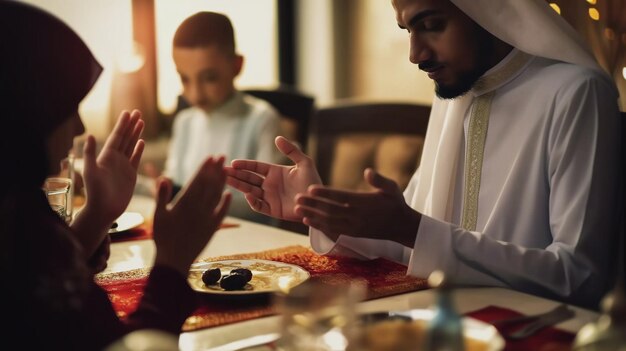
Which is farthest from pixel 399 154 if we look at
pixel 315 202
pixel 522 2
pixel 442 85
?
pixel 315 202

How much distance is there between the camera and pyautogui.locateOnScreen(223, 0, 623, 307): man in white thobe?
5.20 feet

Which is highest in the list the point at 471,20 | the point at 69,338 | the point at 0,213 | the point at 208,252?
the point at 471,20

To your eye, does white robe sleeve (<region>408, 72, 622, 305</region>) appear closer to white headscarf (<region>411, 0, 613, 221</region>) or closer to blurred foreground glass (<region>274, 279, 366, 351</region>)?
white headscarf (<region>411, 0, 613, 221</region>)

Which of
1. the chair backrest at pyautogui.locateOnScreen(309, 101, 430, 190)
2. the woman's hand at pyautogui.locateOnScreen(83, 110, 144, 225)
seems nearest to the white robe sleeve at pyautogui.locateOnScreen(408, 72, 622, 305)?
the woman's hand at pyautogui.locateOnScreen(83, 110, 144, 225)

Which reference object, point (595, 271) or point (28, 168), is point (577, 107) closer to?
point (595, 271)

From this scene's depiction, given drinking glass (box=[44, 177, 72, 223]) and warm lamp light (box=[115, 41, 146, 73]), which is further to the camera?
warm lamp light (box=[115, 41, 146, 73])

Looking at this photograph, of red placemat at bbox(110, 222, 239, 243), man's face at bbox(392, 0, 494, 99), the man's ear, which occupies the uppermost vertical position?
man's face at bbox(392, 0, 494, 99)

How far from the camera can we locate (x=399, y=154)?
9.42ft

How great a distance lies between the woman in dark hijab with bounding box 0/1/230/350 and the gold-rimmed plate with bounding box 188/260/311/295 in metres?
0.27

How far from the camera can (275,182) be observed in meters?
1.78

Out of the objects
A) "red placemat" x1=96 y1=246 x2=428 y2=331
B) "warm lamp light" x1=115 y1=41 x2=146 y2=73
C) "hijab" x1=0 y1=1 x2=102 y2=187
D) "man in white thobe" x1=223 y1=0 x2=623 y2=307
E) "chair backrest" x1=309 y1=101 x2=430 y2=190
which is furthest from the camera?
"warm lamp light" x1=115 y1=41 x2=146 y2=73

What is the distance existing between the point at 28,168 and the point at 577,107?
118 cm

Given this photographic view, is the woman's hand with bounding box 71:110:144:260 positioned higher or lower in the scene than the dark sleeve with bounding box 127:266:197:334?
higher

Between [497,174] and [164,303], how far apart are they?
1.05m
